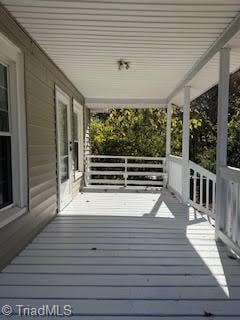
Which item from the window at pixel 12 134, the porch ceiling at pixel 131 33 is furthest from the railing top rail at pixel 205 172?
the window at pixel 12 134

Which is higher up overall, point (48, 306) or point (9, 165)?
point (9, 165)

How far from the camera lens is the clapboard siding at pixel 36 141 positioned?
3.07m

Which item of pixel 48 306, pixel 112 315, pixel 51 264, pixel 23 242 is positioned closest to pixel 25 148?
pixel 23 242

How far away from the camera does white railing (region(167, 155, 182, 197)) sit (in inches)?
266

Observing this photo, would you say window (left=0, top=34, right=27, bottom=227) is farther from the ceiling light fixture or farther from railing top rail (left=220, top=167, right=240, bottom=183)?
railing top rail (left=220, top=167, right=240, bottom=183)

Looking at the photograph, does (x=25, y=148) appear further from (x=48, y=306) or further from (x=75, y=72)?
(x=75, y=72)

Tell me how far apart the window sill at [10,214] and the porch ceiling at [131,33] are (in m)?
1.86

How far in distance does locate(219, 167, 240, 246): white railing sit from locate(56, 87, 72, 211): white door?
2.67 meters

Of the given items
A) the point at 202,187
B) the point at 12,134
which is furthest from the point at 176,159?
the point at 12,134

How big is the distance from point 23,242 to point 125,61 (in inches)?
113

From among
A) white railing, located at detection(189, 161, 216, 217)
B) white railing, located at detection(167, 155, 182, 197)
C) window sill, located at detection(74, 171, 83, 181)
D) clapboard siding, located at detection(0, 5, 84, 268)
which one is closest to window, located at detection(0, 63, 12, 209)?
clapboard siding, located at detection(0, 5, 84, 268)

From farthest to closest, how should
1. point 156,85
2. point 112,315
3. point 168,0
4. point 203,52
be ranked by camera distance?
point 156,85 < point 203,52 < point 168,0 < point 112,315

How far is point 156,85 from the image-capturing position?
660 centimetres
